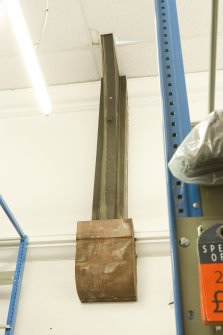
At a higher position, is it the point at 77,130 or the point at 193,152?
the point at 77,130

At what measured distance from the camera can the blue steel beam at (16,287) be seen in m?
1.83

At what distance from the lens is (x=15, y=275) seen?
1.97 m

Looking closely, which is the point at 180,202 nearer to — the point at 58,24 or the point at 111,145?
the point at 111,145

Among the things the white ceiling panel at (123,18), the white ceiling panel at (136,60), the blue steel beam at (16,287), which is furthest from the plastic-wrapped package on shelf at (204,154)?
the white ceiling panel at (136,60)

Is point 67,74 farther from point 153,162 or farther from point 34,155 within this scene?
point 153,162

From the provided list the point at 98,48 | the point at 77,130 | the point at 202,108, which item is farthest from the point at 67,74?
the point at 202,108

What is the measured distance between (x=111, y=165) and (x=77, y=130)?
607 millimetres

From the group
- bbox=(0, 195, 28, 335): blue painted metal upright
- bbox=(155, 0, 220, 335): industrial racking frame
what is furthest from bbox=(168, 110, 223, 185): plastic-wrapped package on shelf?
bbox=(0, 195, 28, 335): blue painted metal upright

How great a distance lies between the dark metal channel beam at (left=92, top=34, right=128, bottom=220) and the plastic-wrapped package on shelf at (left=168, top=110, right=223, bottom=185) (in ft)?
4.84

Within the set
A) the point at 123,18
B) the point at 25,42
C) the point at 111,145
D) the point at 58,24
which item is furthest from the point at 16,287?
the point at 123,18

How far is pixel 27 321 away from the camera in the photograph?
1.90m

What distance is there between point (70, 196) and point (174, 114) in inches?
66.8

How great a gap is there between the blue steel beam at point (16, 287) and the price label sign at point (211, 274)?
163 cm

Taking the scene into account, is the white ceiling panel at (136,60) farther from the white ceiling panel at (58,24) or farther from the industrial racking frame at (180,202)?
the industrial racking frame at (180,202)
